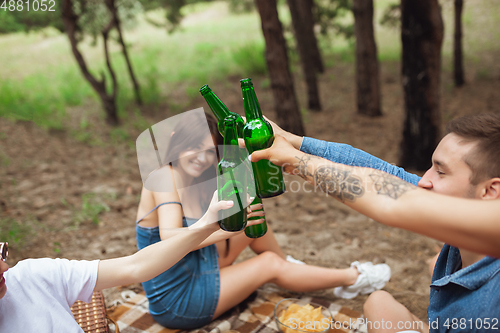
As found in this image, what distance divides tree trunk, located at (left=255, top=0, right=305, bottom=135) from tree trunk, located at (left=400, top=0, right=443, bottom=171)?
5.70ft

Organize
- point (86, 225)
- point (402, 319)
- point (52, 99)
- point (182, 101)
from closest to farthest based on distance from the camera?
1. point (402, 319)
2. point (86, 225)
3. point (52, 99)
4. point (182, 101)

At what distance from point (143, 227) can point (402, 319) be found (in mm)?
1504

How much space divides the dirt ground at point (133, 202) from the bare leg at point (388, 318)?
61 cm

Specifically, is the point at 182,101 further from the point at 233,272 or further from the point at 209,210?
the point at 209,210

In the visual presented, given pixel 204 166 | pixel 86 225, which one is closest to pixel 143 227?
pixel 204 166

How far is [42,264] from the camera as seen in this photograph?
4.88 ft

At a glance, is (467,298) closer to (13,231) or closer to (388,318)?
(388,318)

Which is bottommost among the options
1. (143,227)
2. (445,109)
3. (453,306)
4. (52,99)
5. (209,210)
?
(445,109)

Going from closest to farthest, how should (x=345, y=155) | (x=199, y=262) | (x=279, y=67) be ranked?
1. (x=345, y=155)
2. (x=199, y=262)
3. (x=279, y=67)

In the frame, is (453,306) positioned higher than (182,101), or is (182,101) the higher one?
(182,101)

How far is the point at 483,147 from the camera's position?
4.08 feet

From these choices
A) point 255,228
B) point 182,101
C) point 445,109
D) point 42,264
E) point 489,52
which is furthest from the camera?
point 489,52

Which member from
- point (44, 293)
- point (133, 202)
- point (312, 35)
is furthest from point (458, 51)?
point (44, 293)

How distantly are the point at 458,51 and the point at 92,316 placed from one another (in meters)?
9.39
